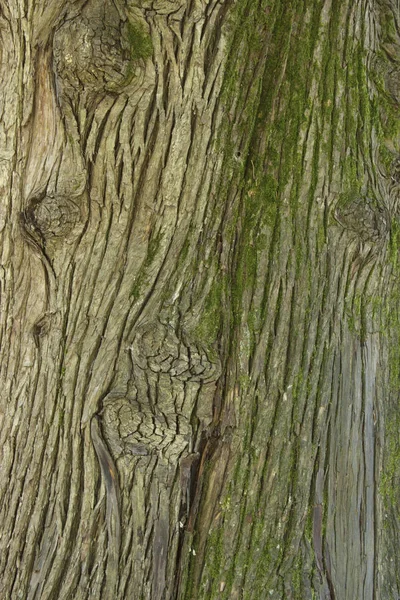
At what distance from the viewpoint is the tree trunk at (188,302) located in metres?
2.43

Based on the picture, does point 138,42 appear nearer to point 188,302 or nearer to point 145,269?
point 145,269

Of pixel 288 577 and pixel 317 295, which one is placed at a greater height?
pixel 317 295

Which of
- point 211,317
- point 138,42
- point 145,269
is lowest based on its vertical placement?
point 211,317

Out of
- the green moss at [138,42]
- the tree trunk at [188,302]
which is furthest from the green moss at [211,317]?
the green moss at [138,42]

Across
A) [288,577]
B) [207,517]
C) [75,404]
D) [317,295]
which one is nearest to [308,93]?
[317,295]

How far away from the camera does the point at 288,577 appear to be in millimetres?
2467

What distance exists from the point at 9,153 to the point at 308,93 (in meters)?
1.17

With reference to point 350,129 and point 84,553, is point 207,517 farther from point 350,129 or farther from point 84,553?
point 350,129

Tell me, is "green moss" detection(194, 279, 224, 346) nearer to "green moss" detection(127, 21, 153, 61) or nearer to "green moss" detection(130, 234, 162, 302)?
"green moss" detection(130, 234, 162, 302)

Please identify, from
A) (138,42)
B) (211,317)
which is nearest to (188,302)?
(211,317)

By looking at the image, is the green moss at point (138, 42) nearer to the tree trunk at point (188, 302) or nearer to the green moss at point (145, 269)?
the tree trunk at point (188, 302)

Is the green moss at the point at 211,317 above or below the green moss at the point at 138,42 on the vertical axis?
below

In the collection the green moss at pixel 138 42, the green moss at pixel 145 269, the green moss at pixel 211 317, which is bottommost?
the green moss at pixel 211 317

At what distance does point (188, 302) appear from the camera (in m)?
2.49
